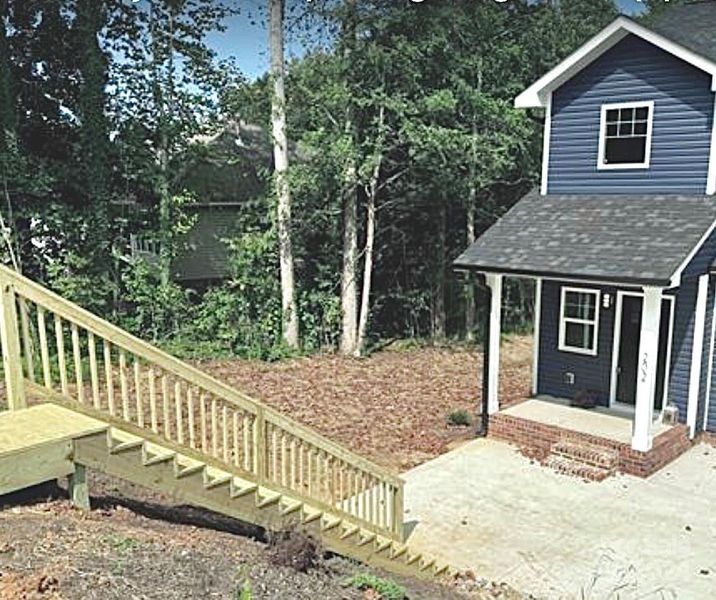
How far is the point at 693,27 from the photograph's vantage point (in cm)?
1196

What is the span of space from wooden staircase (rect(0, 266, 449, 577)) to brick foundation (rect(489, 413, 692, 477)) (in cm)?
392

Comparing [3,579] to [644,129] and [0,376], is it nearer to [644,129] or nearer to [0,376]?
[0,376]

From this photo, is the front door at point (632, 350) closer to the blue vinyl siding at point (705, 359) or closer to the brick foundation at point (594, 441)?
the blue vinyl siding at point (705, 359)

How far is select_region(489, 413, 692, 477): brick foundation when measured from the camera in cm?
945

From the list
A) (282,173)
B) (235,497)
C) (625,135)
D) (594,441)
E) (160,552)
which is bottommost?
(594,441)

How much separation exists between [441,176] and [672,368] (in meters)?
8.20

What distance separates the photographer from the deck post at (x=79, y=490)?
15.8 ft

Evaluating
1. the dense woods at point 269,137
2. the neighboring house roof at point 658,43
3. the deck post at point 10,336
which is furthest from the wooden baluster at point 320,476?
the dense woods at point 269,137

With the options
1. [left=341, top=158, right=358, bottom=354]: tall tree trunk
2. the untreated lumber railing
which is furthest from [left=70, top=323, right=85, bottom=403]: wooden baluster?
[left=341, top=158, right=358, bottom=354]: tall tree trunk

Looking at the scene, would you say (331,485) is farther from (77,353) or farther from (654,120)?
(654,120)

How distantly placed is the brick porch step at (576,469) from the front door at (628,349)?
2.21 meters

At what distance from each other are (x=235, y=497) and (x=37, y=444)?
1630mm

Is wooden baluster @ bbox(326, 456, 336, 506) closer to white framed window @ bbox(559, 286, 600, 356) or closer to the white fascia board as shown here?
the white fascia board

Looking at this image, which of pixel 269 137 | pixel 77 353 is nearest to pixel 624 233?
pixel 77 353
